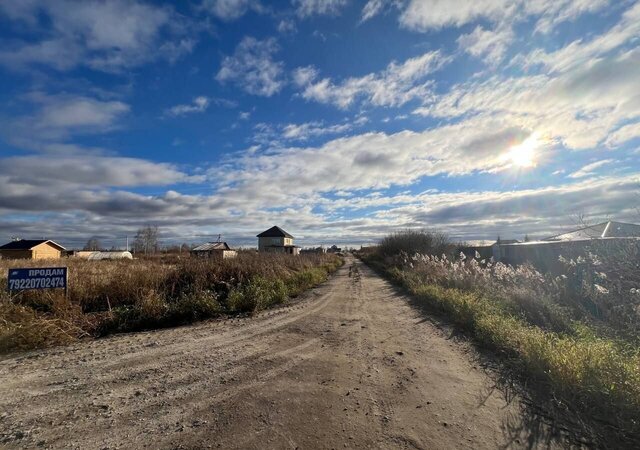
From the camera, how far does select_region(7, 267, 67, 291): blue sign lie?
7.37 m

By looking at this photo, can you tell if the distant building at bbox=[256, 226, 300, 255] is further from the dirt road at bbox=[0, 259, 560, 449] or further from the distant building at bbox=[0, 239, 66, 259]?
the dirt road at bbox=[0, 259, 560, 449]

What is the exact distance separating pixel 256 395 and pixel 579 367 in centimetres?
446

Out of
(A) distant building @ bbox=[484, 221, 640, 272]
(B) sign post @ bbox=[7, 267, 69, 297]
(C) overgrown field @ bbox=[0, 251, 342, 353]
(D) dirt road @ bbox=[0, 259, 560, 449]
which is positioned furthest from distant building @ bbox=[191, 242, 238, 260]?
(A) distant building @ bbox=[484, 221, 640, 272]

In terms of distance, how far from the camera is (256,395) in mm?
4094

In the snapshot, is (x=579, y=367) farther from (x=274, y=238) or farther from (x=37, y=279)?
(x=274, y=238)

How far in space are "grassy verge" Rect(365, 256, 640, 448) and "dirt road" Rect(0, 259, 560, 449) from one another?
64cm

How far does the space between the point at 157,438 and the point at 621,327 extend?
792cm

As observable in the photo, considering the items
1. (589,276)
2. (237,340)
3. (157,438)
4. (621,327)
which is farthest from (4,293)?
(589,276)

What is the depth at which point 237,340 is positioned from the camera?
265 inches

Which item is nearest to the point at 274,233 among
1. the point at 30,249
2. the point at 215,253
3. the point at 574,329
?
the point at 30,249

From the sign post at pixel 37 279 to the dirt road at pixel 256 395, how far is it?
8.06ft

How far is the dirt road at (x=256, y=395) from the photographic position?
3.20m

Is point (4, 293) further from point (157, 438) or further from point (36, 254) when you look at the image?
point (36, 254)

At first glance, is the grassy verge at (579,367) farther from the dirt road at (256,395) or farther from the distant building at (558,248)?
the distant building at (558,248)
